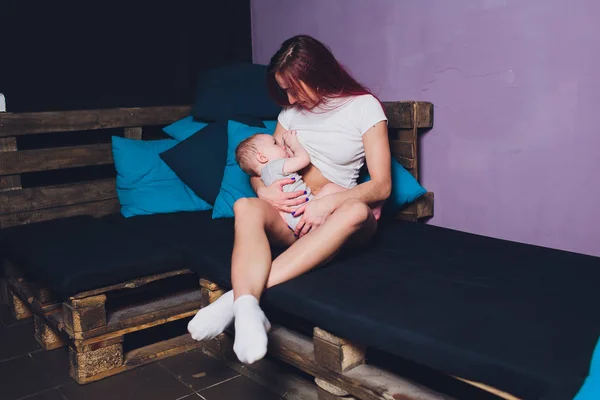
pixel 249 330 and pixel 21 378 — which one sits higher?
pixel 249 330

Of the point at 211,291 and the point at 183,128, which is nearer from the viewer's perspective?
the point at 211,291

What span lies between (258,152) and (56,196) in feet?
4.10

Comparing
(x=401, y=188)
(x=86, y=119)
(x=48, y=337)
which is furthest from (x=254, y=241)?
(x=86, y=119)

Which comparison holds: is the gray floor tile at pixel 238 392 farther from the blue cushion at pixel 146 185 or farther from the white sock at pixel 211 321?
the blue cushion at pixel 146 185

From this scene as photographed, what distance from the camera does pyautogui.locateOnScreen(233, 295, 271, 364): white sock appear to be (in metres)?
1.61

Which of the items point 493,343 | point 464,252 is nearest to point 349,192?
point 464,252

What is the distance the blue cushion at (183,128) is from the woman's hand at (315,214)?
1.30 m

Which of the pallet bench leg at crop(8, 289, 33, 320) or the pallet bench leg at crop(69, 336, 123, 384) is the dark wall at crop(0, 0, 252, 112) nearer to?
the pallet bench leg at crop(8, 289, 33, 320)

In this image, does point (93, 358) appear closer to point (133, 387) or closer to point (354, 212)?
point (133, 387)

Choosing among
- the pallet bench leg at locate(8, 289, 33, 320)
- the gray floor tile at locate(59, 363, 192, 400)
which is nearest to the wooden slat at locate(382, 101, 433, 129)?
the gray floor tile at locate(59, 363, 192, 400)

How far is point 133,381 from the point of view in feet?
7.43

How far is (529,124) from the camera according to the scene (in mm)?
2443

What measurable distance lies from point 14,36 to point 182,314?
5.76 ft

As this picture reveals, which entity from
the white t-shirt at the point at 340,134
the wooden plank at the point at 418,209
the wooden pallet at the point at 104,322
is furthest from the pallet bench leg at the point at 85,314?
the wooden plank at the point at 418,209
